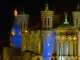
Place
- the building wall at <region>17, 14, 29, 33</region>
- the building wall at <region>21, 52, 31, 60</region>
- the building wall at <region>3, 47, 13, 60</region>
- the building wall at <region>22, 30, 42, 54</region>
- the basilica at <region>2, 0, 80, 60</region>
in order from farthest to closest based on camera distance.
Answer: the building wall at <region>3, 47, 13, 60</region> → the building wall at <region>17, 14, 29, 33</region> → the building wall at <region>22, 30, 42, 54</region> → the building wall at <region>21, 52, 31, 60</region> → the basilica at <region>2, 0, 80, 60</region>

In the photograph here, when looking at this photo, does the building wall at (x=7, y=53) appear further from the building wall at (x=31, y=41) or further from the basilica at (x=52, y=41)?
the building wall at (x=31, y=41)

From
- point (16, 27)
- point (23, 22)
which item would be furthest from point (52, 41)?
point (16, 27)

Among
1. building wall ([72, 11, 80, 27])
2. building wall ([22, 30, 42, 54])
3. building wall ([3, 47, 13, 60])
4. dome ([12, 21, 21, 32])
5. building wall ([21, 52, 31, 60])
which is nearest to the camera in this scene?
building wall ([21, 52, 31, 60])

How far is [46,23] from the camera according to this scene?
240 ft

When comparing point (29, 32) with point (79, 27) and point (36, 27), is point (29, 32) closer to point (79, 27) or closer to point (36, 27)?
point (36, 27)

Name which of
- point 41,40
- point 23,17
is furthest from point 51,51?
point 23,17

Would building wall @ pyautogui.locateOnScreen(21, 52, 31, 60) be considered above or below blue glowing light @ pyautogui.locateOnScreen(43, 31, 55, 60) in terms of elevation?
below

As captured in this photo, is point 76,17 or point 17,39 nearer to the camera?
point 76,17

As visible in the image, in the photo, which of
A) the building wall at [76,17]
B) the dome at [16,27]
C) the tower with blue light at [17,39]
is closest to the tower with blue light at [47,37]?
the building wall at [76,17]

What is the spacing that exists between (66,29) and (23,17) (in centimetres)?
679

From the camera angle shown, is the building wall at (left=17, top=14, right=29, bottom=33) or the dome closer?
the building wall at (left=17, top=14, right=29, bottom=33)

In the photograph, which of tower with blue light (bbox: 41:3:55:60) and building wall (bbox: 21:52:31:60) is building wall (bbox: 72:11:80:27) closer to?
tower with blue light (bbox: 41:3:55:60)

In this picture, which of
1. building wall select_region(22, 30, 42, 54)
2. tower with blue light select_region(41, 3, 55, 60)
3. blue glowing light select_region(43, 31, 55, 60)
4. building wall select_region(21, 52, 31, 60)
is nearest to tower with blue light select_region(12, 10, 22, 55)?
building wall select_region(22, 30, 42, 54)

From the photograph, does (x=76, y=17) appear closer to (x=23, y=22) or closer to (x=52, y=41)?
(x=52, y=41)
